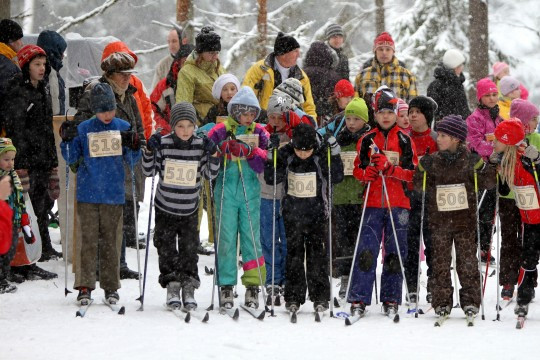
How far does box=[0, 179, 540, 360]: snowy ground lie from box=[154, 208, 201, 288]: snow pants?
32cm

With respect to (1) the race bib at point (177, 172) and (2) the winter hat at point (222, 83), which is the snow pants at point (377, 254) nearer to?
(1) the race bib at point (177, 172)

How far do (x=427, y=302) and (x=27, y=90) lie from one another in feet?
14.5

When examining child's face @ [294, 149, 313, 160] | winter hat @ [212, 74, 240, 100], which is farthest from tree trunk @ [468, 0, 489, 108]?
child's face @ [294, 149, 313, 160]

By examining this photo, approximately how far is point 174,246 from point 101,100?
55.7 inches

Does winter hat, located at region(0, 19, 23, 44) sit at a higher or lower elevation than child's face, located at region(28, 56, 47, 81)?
higher

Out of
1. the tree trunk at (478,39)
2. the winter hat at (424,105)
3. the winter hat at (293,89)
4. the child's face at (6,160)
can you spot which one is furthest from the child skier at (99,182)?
the tree trunk at (478,39)

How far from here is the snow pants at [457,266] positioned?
8266 millimetres

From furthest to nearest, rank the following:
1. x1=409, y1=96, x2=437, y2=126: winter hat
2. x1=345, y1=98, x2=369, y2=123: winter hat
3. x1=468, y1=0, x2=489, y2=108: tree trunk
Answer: x1=468, y1=0, x2=489, y2=108: tree trunk, x1=345, y1=98, x2=369, y2=123: winter hat, x1=409, y1=96, x2=437, y2=126: winter hat

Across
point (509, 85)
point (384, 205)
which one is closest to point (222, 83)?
point (384, 205)

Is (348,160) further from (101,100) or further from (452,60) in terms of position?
(452,60)

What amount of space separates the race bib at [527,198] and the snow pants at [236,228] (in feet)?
7.65

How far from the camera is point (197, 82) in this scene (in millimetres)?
10594

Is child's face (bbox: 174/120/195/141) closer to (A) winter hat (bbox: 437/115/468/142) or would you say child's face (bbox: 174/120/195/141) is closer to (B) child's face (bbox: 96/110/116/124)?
(B) child's face (bbox: 96/110/116/124)

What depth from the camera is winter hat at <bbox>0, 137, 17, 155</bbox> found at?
8663mm
